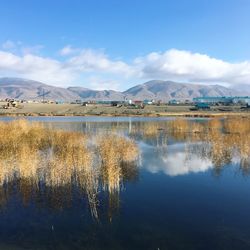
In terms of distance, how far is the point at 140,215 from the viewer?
12133mm

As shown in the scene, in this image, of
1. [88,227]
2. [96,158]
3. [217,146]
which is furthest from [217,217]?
[217,146]

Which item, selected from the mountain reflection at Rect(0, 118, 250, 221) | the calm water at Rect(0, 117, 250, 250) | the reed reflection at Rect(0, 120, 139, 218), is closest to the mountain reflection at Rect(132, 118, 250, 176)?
the mountain reflection at Rect(0, 118, 250, 221)

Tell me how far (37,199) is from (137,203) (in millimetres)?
4359

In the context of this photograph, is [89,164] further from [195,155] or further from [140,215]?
[195,155]

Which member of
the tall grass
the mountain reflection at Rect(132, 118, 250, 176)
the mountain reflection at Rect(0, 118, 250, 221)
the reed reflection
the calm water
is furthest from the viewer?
the mountain reflection at Rect(132, 118, 250, 176)

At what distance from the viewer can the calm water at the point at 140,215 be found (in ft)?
32.4

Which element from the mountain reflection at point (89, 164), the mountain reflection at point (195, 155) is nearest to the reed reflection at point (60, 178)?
the mountain reflection at point (89, 164)

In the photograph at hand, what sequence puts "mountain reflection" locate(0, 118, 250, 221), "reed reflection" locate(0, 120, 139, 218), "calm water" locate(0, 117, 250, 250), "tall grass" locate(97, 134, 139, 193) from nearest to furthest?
1. "calm water" locate(0, 117, 250, 250)
2. "reed reflection" locate(0, 120, 139, 218)
3. "mountain reflection" locate(0, 118, 250, 221)
4. "tall grass" locate(97, 134, 139, 193)

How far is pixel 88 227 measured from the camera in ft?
35.7

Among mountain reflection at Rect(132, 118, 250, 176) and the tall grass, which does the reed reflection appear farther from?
mountain reflection at Rect(132, 118, 250, 176)

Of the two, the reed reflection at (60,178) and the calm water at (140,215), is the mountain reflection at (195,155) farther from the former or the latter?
the reed reflection at (60,178)

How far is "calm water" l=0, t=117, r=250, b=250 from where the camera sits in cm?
988

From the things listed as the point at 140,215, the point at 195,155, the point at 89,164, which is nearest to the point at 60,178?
the point at 89,164

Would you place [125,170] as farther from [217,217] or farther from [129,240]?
[129,240]
